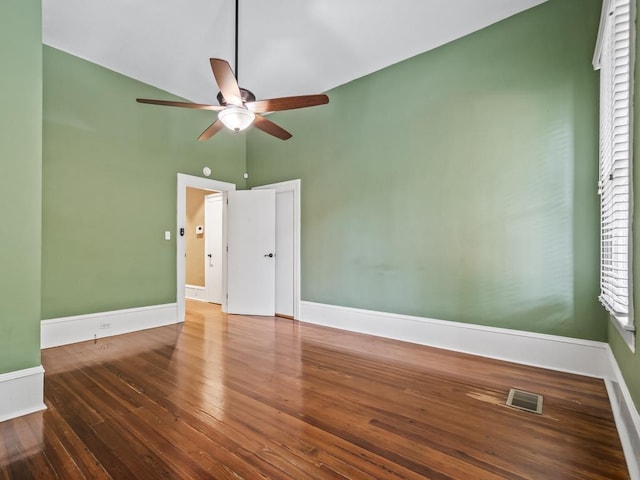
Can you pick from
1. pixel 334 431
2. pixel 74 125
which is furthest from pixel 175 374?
pixel 74 125

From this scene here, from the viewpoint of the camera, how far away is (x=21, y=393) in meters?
2.07

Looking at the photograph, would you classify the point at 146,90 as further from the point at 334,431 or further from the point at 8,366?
the point at 334,431

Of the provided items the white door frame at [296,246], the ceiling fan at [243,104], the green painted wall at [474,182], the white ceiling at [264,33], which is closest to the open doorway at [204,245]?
the white door frame at [296,246]

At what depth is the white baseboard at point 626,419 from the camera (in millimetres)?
1446

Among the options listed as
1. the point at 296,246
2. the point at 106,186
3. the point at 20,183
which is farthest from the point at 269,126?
the point at 106,186

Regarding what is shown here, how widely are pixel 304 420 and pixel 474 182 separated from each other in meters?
2.76

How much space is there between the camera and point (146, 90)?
4.29 m

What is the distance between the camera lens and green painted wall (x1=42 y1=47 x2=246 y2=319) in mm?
3516

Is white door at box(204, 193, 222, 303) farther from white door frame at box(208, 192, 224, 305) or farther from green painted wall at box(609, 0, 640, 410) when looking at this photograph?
green painted wall at box(609, 0, 640, 410)

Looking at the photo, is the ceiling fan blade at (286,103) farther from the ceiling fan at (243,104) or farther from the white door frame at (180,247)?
the white door frame at (180,247)

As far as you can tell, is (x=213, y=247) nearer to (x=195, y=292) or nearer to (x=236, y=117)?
(x=195, y=292)

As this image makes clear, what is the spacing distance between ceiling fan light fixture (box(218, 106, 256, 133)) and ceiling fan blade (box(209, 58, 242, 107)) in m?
0.05

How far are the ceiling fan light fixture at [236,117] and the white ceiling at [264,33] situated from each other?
3.65 feet

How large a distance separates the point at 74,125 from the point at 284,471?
425 cm
